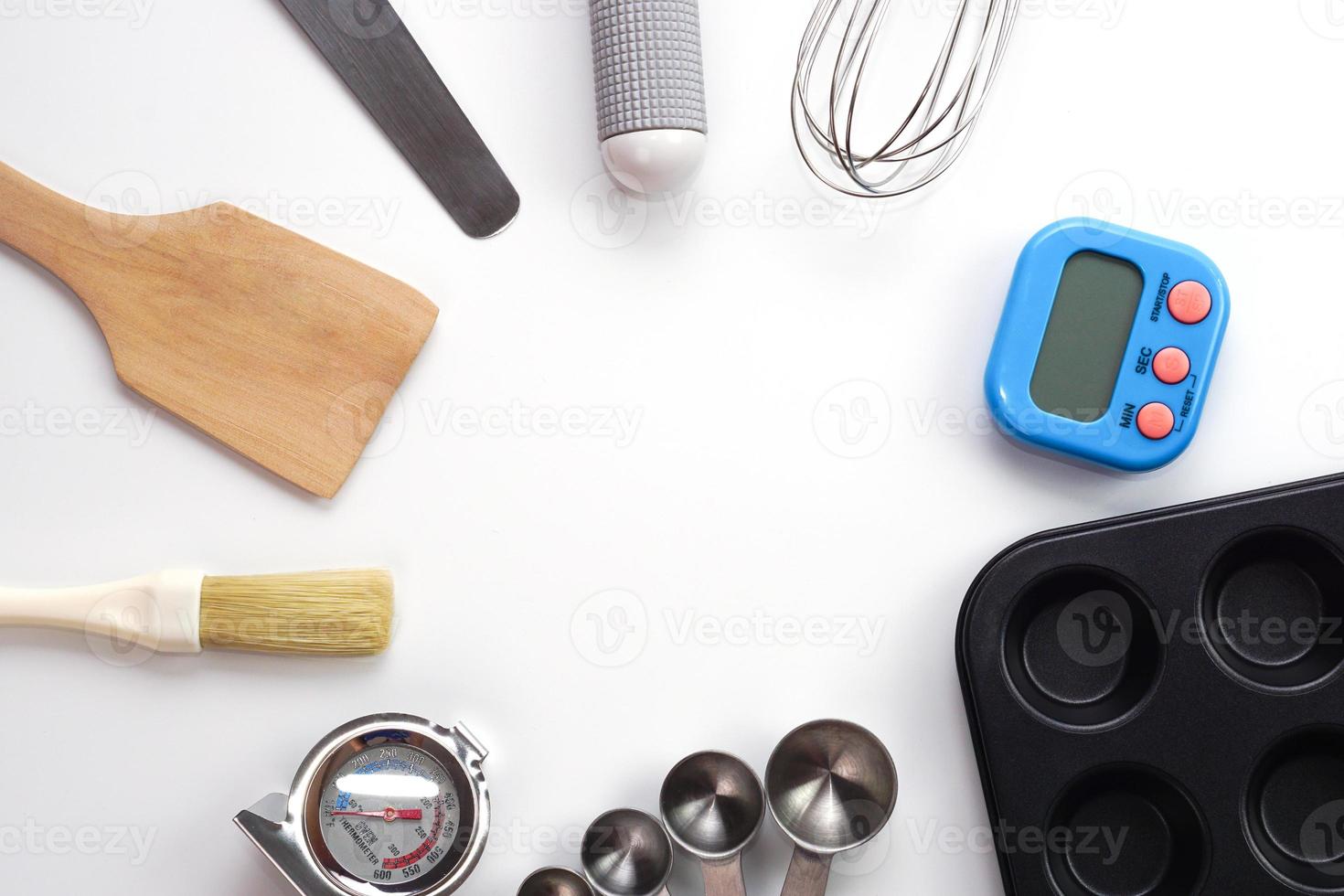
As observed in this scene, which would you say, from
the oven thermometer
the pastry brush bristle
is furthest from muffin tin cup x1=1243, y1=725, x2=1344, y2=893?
the pastry brush bristle

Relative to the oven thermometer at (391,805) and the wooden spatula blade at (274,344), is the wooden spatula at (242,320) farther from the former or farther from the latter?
the oven thermometer at (391,805)

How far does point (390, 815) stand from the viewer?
0.76 meters

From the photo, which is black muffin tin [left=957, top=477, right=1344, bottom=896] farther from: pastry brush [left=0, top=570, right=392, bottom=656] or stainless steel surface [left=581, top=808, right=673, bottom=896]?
pastry brush [left=0, top=570, right=392, bottom=656]

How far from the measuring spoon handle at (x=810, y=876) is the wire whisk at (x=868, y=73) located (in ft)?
1.75

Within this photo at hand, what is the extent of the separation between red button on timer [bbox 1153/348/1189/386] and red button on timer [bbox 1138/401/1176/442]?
25 millimetres

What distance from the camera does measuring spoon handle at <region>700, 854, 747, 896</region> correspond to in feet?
2.50

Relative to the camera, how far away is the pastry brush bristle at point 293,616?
2.57ft

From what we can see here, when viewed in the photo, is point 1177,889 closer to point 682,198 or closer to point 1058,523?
point 1058,523

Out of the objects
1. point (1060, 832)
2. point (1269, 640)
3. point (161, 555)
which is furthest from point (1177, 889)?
point (161, 555)

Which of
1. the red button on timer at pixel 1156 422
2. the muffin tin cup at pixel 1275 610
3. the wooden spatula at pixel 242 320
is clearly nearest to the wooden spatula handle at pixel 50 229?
the wooden spatula at pixel 242 320

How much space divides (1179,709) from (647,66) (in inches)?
25.0

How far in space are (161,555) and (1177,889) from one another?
85 centimetres

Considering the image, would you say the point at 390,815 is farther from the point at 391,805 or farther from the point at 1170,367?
the point at 1170,367

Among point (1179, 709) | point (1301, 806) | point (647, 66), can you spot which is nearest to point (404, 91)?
point (647, 66)
